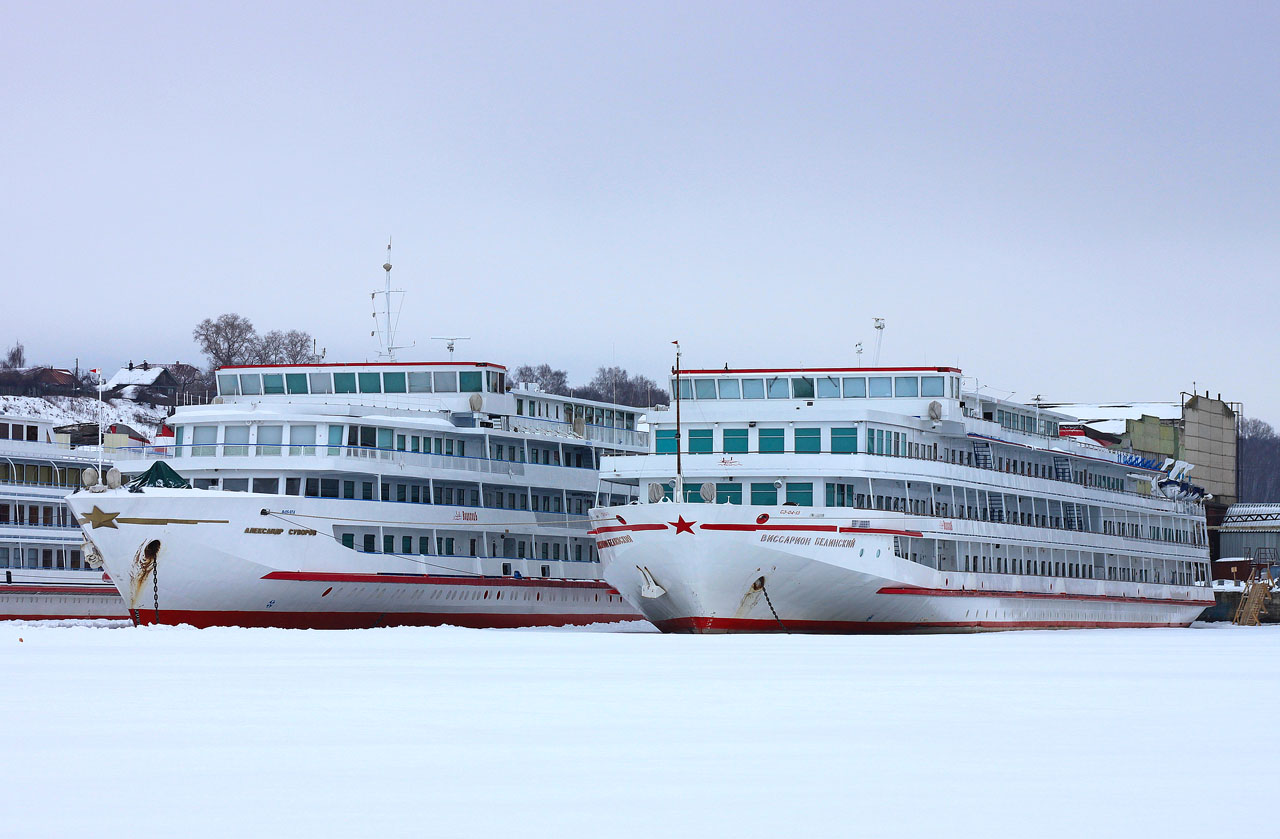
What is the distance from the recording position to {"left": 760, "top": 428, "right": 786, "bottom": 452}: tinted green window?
2344 inches

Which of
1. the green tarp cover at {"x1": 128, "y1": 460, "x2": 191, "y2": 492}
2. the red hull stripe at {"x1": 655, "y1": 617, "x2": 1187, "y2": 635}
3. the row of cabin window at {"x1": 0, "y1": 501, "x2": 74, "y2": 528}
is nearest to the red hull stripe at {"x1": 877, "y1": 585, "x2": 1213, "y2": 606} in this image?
the red hull stripe at {"x1": 655, "y1": 617, "x2": 1187, "y2": 635}

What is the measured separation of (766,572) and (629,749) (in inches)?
1380

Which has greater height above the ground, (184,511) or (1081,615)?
(184,511)

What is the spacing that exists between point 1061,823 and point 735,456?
4346 centimetres

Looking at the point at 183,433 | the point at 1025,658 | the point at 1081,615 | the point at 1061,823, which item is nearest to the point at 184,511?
the point at 183,433

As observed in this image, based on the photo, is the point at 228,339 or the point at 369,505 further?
the point at 228,339

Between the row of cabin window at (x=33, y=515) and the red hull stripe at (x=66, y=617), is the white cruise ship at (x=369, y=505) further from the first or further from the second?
the red hull stripe at (x=66, y=617)

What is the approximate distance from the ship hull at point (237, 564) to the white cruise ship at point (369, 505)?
6cm

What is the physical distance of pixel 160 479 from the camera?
59.0 metres

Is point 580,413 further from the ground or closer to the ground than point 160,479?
further from the ground

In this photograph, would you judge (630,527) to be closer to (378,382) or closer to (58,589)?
(378,382)

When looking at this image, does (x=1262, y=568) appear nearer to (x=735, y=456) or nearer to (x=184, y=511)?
(x=735, y=456)

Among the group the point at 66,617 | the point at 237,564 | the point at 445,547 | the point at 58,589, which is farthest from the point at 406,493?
the point at 66,617

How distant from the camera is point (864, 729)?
2298 centimetres
